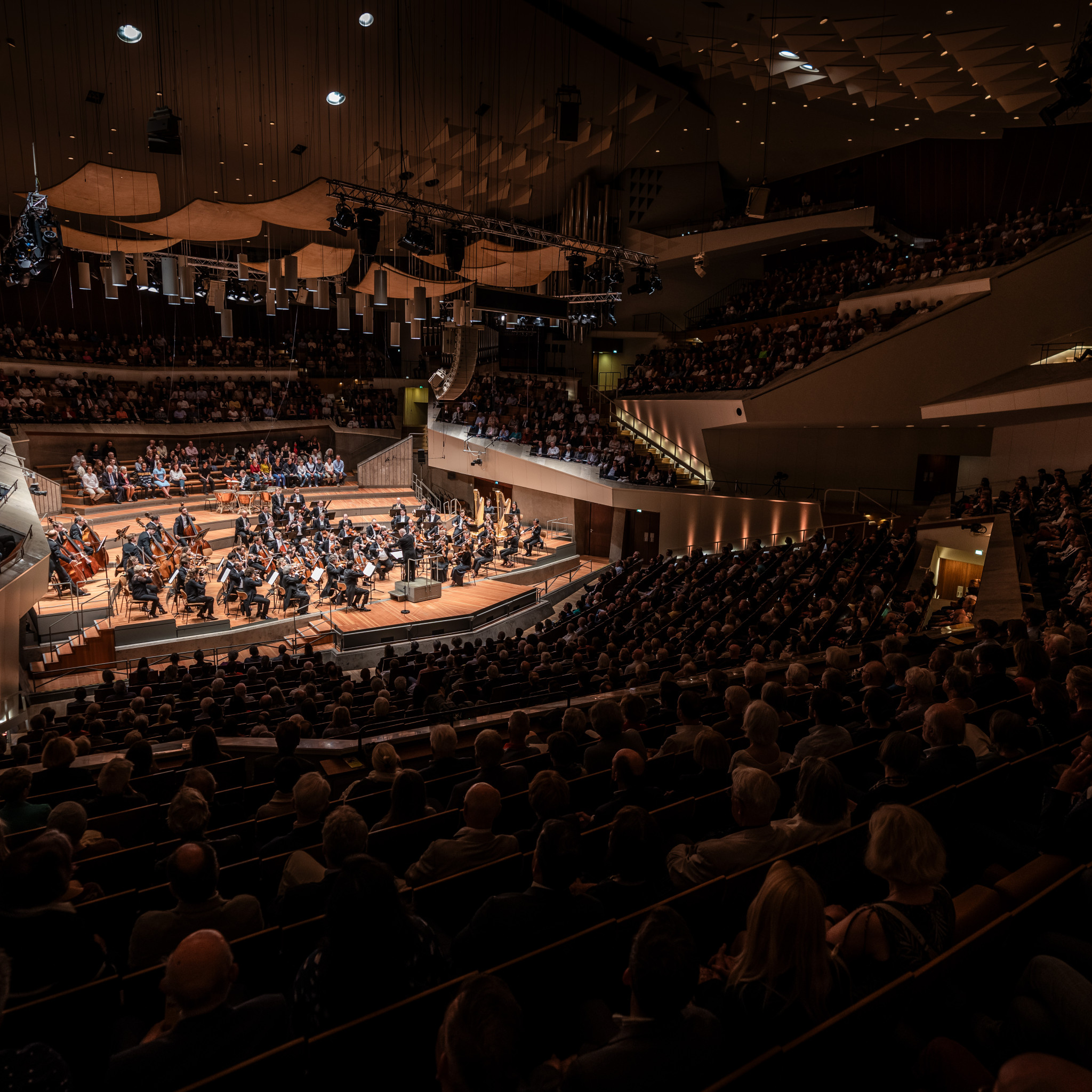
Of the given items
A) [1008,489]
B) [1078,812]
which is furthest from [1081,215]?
[1078,812]

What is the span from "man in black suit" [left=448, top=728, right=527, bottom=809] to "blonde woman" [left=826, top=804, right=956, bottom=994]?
5.23 ft

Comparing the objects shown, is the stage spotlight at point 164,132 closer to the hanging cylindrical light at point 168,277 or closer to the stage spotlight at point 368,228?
the hanging cylindrical light at point 168,277

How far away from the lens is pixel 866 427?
1820 cm

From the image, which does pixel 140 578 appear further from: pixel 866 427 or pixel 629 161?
pixel 629 161

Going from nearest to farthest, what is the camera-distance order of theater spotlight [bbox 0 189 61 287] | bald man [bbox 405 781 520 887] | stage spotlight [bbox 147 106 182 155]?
bald man [bbox 405 781 520 887], stage spotlight [bbox 147 106 182 155], theater spotlight [bbox 0 189 61 287]

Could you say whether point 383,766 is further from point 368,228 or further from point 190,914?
point 368,228

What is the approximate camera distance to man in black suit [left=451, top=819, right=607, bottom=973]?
1899 millimetres

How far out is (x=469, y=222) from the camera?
12969 millimetres

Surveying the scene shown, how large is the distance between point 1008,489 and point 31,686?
18426mm

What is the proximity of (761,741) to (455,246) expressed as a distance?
470 inches

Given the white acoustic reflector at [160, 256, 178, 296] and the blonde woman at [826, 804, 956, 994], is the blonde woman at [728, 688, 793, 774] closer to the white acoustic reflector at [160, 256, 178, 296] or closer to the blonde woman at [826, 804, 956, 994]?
the blonde woman at [826, 804, 956, 994]

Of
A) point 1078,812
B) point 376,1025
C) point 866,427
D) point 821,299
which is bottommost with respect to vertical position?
point 376,1025

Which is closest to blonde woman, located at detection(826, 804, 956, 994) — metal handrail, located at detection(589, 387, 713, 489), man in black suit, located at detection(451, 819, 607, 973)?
man in black suit, located at detection(451, 819, 607, 973)

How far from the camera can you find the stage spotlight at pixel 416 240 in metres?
11.9
